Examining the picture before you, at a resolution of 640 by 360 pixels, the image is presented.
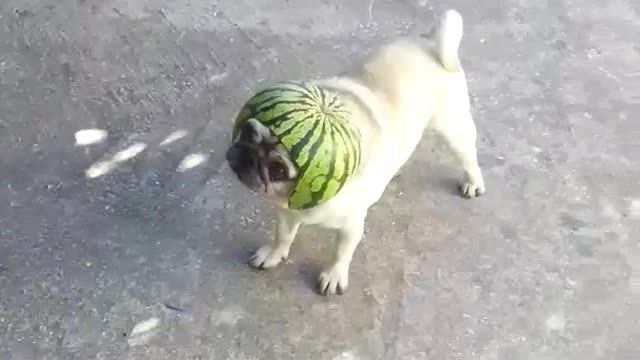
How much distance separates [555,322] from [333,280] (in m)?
0.53

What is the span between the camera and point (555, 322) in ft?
7.52

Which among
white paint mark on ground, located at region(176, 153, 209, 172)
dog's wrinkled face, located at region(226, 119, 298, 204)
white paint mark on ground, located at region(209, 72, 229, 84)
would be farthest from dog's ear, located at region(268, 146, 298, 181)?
white paint mark on ground, located at region(209, 72, 229, 84)

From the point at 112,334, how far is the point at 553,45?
1672 millimetres

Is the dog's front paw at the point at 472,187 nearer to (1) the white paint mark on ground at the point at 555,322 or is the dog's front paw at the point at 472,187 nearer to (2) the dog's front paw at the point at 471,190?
(2) the dog's front paw at the point at 471,190

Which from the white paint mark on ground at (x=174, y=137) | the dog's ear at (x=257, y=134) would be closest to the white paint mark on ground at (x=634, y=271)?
the dog's ear at (x=257, y=134)

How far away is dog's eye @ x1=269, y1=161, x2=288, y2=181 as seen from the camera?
182 centimetres

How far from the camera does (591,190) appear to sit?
261 cm

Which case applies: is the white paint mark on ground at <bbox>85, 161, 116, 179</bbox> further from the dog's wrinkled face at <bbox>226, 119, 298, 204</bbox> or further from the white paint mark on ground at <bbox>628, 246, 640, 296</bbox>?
the white paint mark on ground at <bbox>628, 246, 640, 296</bbox>

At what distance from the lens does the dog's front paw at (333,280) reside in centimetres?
230

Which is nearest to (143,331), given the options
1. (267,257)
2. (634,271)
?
(267,257)

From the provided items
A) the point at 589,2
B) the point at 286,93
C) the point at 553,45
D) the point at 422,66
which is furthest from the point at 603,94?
the point at 286,93

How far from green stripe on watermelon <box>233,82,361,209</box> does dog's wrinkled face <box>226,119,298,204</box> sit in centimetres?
2

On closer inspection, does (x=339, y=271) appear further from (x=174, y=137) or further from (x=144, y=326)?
(x=174, y=137)

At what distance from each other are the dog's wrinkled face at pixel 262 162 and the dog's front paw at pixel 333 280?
1.47ft
